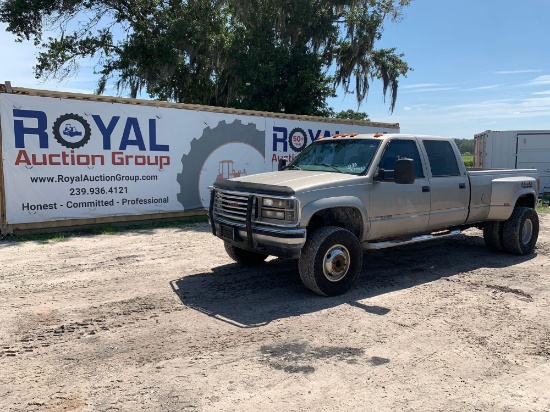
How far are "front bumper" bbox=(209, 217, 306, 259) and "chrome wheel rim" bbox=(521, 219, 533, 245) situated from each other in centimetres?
503

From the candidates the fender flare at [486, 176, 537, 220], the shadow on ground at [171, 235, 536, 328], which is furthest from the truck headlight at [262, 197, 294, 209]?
the fender flare at [486, 176, 537, 220]

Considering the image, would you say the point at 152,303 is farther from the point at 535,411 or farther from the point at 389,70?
the point at 389,70

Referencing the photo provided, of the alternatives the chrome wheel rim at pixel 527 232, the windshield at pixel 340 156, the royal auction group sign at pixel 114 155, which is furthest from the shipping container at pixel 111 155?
the chrome wheel rim at pixel 527 232

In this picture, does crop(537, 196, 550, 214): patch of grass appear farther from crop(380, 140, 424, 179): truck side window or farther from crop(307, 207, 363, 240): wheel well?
crop(307, 207, 363, 240): wheel well

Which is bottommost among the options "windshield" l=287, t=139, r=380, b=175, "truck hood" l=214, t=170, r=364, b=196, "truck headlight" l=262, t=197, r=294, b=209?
"truck headlight" l=262, t=197, r=294, b=209

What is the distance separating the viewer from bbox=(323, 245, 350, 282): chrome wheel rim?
5.61 metres

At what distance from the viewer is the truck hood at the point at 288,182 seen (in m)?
5.49

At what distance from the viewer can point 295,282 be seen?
637 cm

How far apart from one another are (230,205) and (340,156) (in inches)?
71.9

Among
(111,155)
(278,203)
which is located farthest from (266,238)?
(111,155)

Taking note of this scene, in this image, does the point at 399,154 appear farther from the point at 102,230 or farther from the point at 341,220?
the point at 102,230

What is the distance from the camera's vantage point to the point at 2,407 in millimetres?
3170

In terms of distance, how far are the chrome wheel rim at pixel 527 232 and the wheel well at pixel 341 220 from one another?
3904 mm

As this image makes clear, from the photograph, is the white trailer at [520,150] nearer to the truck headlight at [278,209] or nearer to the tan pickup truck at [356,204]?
the tan pickup truck at [356,204]
